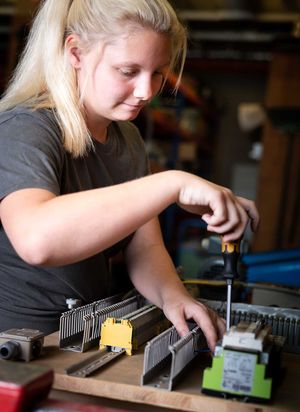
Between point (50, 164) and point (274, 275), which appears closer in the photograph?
point (50, 164)

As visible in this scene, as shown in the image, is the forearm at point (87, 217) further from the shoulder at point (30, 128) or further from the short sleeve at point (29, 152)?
the shoulder at point (30, 128)

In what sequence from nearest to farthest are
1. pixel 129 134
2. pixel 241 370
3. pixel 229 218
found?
pixel 241 370 < pixel 229 218 < pixel 129 134

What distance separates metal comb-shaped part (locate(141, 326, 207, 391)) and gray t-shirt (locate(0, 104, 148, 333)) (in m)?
0.30

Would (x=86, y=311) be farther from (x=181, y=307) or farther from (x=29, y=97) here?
(x=29, y=97)

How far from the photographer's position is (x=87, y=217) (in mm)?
1003

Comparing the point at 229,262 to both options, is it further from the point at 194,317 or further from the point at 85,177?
the point at 85,177

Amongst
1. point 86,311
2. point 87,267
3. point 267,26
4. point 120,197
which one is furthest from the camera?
point 267,26

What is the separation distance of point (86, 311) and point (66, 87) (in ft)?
1.52

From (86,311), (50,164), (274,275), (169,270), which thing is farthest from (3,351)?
(274,275)

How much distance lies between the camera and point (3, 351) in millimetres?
1052

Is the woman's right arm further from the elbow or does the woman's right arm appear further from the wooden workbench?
the wooden workbench

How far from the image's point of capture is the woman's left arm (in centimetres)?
128

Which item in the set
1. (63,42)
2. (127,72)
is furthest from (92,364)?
(63,42)

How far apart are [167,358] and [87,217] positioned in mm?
307
